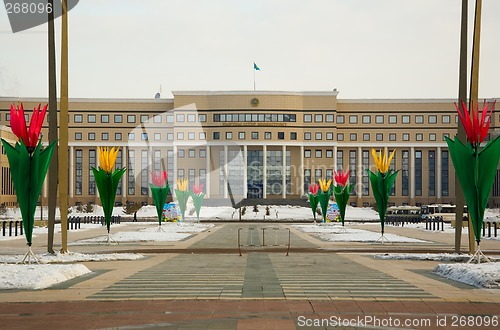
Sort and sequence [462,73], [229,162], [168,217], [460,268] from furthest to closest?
[229,162], [168,217], [462,73], [460,268]

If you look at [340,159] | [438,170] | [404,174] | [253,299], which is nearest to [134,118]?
[340,159]

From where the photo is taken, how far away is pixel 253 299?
14.1 meters

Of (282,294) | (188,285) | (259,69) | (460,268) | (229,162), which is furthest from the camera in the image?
(229,162)

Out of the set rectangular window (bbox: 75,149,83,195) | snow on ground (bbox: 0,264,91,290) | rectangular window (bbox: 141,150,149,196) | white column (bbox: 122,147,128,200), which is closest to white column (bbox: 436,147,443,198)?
rectangular window (bbox: 141,150,149,196)

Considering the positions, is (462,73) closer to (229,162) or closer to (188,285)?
(188,285)

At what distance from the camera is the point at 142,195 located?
147 m

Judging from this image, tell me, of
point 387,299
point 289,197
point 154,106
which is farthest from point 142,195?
point 387,299

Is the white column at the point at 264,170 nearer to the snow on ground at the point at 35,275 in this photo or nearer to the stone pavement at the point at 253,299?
the stone pavement at the point at 253,299

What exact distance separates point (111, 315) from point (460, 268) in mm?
10056

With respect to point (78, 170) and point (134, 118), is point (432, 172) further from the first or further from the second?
point (78, 170)

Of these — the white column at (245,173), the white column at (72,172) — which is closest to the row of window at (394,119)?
the white column at (245,173)

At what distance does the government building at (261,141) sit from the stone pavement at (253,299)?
393 ft

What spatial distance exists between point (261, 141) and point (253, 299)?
128646 mm

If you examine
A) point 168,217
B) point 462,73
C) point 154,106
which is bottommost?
point 168,217
